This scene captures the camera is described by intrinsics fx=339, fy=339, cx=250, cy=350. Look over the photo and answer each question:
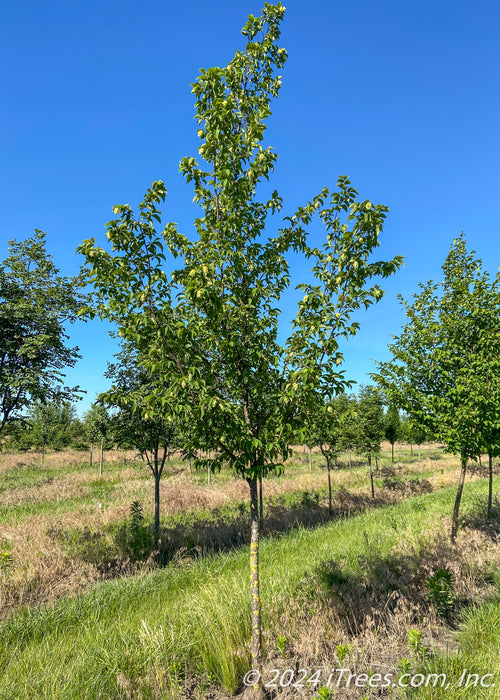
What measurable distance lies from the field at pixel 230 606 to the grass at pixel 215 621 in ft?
0.08

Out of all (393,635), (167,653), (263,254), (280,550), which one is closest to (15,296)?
(263,254)

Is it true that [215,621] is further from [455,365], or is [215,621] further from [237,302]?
[455,365]

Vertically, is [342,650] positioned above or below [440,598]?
above

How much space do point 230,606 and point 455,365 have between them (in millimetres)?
7650

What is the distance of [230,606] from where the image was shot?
4980 millimetres

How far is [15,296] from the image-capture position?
9430 mm

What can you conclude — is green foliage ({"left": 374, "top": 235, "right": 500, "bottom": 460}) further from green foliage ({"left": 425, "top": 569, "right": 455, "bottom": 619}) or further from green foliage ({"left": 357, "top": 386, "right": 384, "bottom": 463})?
green foliage ({"left": 357, "top": 386, "right": 384, "bottom": 463})

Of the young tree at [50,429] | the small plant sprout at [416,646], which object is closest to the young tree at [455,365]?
the small plant sprout at [416,646]

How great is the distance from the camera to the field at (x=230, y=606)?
3.76 meters

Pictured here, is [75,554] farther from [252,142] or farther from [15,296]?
[252,142]

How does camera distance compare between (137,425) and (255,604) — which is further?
(137,425)

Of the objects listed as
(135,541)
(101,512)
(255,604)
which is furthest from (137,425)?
(255,604)

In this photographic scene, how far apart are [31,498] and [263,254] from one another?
17679 mm

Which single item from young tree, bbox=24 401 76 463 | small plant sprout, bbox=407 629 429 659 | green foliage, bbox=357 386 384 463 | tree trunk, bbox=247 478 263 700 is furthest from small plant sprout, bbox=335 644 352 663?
young tree, bbox=24 401 76 463
